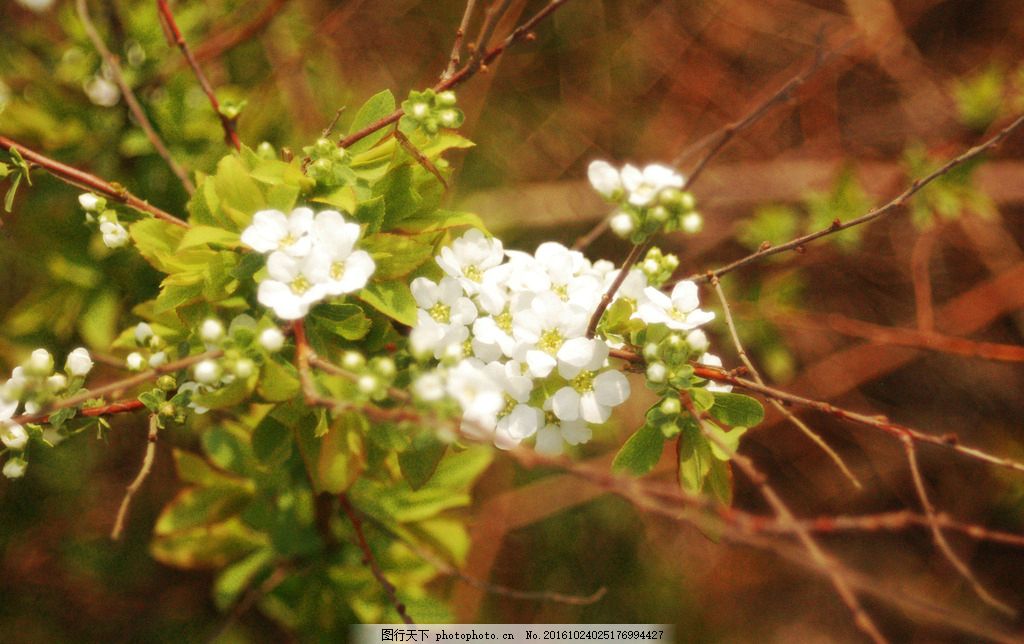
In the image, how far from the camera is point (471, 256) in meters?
1.63

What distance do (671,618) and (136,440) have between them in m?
2.99

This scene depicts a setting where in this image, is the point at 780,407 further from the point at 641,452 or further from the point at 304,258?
the point at 304,258

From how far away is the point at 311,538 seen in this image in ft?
7.98

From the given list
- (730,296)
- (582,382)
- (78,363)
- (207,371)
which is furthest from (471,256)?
(730,296)

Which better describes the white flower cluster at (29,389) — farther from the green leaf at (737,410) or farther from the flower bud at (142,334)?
the green leaf at (737,410)

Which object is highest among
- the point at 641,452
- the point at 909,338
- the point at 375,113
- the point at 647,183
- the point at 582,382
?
the point at 909,338

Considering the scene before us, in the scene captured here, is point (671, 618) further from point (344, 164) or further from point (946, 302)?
point (344, 164)

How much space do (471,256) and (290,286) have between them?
1.36ft

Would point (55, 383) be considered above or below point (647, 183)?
below

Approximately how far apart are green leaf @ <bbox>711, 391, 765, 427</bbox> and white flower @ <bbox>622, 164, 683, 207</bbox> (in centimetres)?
50

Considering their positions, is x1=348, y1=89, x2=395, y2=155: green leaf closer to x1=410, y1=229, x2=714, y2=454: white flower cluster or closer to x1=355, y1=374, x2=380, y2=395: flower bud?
x1=410, y1=229, x2=714, y2=454: white flower cluster

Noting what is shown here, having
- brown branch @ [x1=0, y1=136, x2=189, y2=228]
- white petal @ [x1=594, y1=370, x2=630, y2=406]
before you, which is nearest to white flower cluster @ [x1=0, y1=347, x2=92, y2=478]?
brown branch @ [x1=0, y1=136, x2=189, y2=228]

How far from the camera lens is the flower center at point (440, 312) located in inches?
62.5

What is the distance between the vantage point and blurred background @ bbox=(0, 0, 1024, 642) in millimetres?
3611
